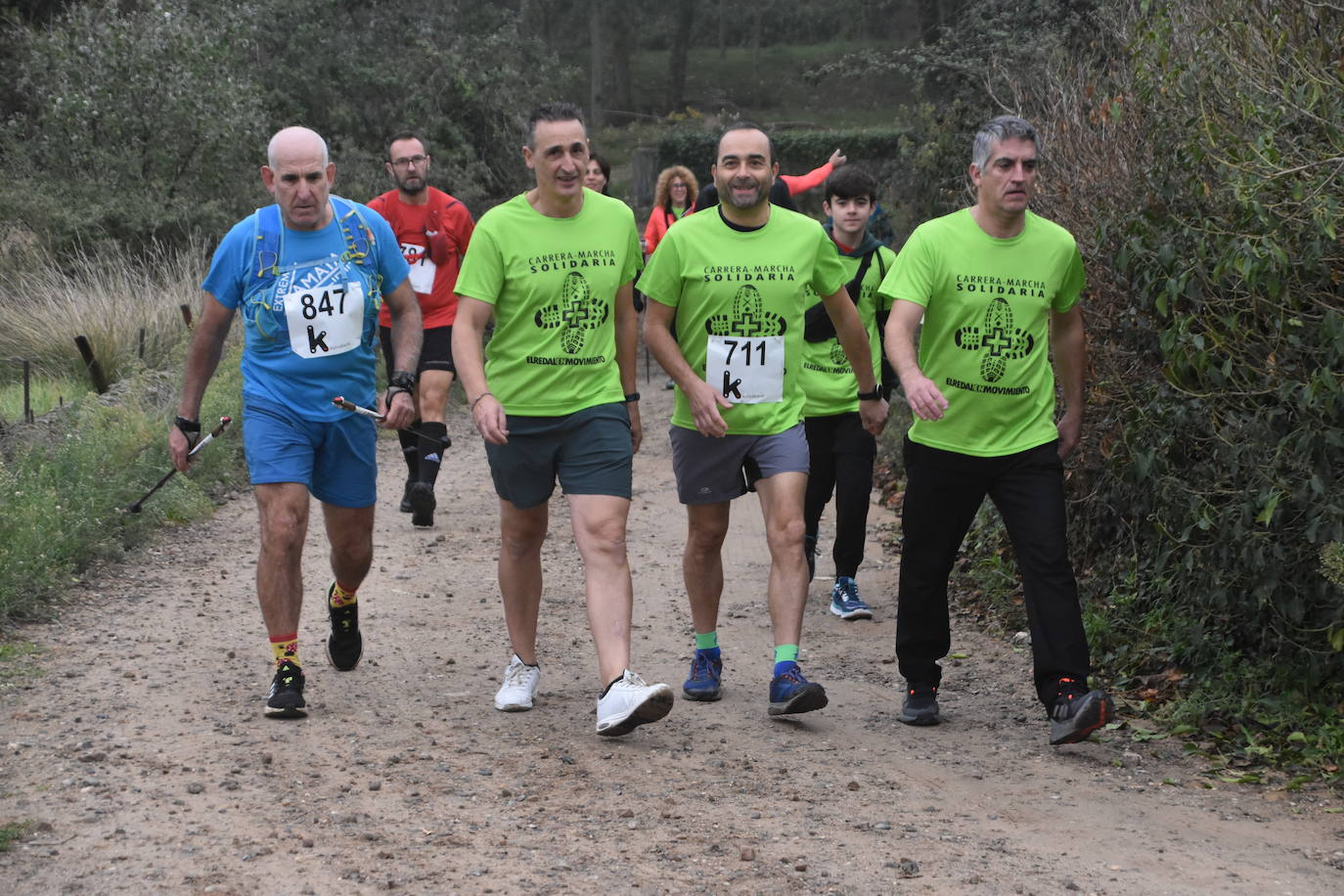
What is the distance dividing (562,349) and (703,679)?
147cm

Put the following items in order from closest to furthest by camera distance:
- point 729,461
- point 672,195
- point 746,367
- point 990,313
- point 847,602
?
point 990,313 < point 746,367 < point 729,461 < point 847,602 < point 672,195

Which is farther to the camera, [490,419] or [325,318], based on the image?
[325,318]

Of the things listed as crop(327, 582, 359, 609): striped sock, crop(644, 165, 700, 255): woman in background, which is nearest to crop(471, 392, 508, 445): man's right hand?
crop(327, 582, 359, 609): striped sock

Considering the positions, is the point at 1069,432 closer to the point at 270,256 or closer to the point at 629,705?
the point at 629,705

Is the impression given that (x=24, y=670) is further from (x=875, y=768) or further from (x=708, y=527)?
(x=875, y=768)

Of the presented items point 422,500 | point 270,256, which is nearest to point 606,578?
point 270,256

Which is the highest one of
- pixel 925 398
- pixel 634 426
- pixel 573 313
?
pixel 573 313

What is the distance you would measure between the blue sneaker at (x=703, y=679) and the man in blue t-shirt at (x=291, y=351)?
1.48 m

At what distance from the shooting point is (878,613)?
8.05 m

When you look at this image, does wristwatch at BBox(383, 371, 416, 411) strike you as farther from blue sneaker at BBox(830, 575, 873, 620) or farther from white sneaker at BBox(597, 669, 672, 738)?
blue sneaker at BBox(830, 575, 873, 620)

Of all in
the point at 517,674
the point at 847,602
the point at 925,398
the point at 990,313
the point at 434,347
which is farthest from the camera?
the point at 434,347

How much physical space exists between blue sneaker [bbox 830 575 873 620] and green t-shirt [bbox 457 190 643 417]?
247 centimetres

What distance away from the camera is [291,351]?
19.3 feet

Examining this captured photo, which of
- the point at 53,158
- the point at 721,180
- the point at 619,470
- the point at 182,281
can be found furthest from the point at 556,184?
the point at 53,158
